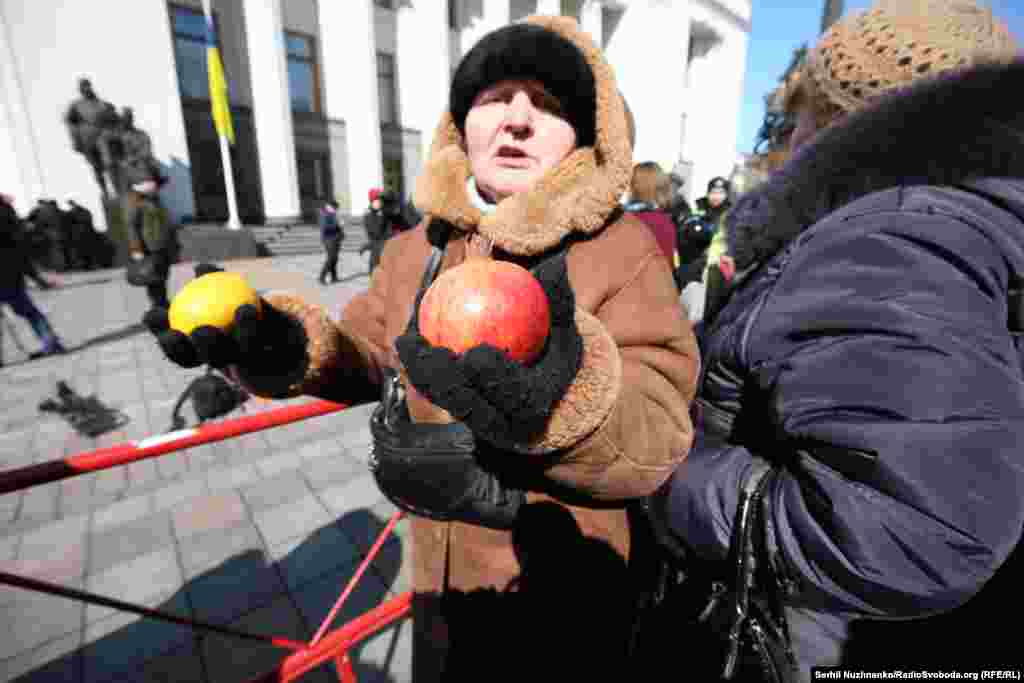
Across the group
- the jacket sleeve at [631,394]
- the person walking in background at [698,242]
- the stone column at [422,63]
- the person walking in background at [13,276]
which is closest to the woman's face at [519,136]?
the jacket sleeve at [631,394]

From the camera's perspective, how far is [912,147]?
863 mm

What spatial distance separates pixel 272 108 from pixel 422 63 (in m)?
7.04

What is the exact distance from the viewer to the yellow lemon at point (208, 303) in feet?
3.70

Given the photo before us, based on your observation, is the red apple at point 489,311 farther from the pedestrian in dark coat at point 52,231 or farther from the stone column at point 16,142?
the stone column at point 16,142

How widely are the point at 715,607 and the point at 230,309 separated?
1327 mm

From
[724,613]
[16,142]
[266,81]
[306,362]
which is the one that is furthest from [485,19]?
[724,613]

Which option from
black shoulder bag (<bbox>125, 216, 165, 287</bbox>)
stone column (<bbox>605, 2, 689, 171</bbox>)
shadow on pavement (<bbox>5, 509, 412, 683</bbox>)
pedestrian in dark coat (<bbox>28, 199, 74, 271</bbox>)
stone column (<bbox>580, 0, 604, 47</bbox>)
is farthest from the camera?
stone column (<bbox>605, 2, 689, 171</bbox>)

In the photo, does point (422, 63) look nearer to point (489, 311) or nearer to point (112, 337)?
point (112, 337)

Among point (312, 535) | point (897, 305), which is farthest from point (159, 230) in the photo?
point (897, 305)

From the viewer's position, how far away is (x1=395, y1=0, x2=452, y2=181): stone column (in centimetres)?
1912

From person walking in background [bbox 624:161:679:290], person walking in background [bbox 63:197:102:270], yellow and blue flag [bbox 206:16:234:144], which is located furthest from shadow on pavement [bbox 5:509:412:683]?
yellow and blue flag [bbox 206:16:234:144]

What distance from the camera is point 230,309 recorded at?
45.8 inches

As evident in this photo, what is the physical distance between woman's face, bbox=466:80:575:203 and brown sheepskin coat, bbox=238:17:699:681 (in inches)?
2.9

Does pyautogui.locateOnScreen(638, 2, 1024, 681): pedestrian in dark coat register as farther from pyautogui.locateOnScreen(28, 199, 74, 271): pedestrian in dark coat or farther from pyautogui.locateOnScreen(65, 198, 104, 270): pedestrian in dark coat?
pyautogui.locateOnScreen(65, 198, 104, 270): pedestrian in dark coat
